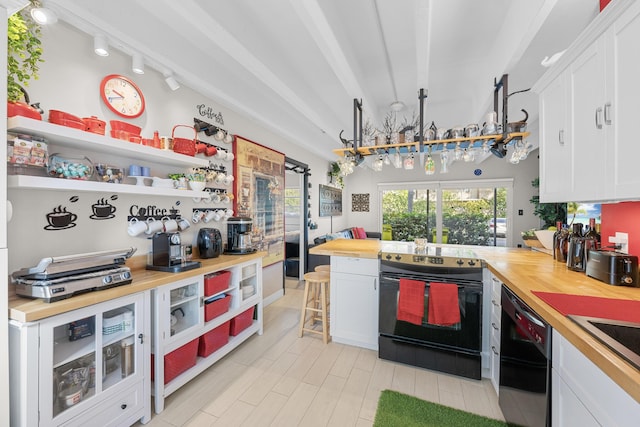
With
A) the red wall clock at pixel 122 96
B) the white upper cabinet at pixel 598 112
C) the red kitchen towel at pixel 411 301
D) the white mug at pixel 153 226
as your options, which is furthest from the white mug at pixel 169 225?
the white upper cabinet at pixel 598 112

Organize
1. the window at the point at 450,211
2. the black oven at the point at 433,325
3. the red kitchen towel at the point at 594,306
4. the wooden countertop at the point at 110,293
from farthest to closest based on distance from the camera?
the window at the point at 450,211, the black oven at the point at 433,325, the wooden countertop at the point at 110,293, the red kitchen towel at the point at 594,306

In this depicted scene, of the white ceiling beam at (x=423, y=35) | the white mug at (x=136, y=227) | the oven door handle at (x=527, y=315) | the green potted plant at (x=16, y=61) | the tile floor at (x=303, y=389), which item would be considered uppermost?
the white ceiling beam at (x=423, y=35)

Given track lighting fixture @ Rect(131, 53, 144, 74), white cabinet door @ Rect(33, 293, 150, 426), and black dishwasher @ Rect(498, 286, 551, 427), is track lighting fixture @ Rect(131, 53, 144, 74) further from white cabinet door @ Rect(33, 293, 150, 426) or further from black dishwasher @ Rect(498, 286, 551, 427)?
black dishwasher @ Rect(498, 286, 551, 427)

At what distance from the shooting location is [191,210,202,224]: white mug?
2529 mm

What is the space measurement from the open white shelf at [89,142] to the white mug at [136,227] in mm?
493

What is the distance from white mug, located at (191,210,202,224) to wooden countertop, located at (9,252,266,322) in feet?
1.36

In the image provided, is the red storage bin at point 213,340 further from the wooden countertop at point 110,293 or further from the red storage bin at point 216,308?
the wooden countertop at point 110,293

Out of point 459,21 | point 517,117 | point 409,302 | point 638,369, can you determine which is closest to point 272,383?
point 409,302

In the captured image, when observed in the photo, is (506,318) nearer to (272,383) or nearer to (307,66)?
(272,383)

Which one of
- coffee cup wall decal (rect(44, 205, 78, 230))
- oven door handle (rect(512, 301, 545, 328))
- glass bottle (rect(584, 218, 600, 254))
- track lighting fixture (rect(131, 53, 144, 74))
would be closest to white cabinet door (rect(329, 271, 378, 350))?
oven door handle (rect(512, 301, 545, 328))

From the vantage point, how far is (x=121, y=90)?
1932 mm

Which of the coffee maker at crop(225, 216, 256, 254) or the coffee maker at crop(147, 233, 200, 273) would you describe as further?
the coffee maker at crop(225, 216, 256, 254)

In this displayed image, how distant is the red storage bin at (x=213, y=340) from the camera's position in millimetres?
2176

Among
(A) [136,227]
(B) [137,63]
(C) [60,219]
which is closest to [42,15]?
(B) [137,63]
